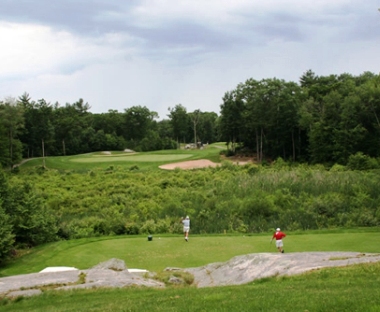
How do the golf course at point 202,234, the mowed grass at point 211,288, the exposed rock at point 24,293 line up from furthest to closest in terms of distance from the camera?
the exposed rock at point 24,293 → the golf course at point 202,234 → the mowed grass at point 211,288

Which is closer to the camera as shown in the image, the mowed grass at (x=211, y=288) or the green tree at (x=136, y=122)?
the mowed grass at (x=211, y=288)

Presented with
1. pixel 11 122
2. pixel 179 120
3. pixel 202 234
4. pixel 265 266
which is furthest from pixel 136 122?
pixel 265 266

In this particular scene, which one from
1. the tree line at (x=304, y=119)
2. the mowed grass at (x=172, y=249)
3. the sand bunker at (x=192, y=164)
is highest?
the tree line at (x=304, y=119)

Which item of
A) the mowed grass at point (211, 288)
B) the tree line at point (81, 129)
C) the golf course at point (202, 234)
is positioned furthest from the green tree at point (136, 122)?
the mowed grass at point (211, 288)

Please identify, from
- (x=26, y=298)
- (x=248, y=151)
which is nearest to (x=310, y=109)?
(x=248, y=151)

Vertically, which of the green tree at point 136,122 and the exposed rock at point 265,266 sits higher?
the green tree at point 136,122

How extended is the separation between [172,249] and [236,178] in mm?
23698

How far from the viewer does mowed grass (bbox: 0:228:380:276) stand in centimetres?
1903

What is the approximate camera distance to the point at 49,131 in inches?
3275

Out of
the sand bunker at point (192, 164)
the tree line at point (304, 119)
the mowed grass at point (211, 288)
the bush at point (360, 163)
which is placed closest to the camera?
the mowed grass at point (211, 288)

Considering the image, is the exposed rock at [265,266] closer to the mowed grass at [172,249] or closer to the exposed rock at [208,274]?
the exposed rock at [208,274]

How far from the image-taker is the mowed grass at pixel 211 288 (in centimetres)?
985

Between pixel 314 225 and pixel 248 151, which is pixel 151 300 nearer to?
pixel 314 225

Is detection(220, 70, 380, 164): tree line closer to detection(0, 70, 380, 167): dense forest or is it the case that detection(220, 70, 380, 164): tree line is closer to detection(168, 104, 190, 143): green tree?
detection(0, 70, 380, 167): dense forest
